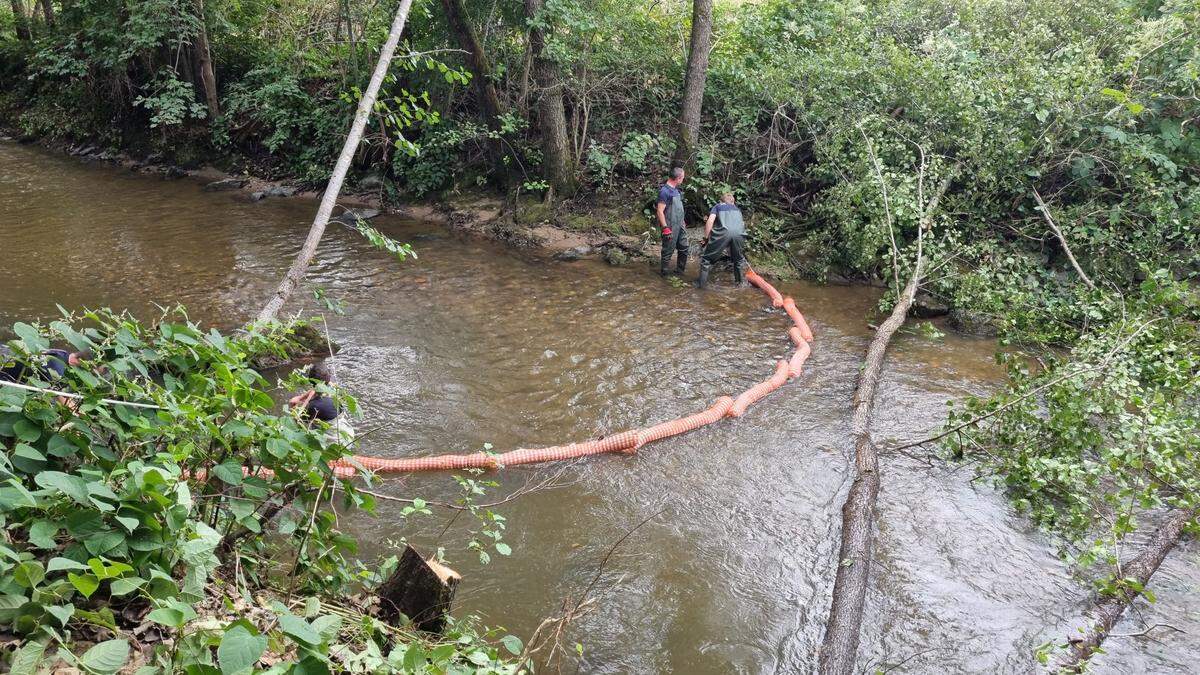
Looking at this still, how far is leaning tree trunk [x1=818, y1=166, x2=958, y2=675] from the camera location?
400 centimetres

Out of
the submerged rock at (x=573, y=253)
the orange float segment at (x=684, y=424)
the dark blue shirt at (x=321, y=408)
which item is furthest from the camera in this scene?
the submerged rock at (x=573, y=253)

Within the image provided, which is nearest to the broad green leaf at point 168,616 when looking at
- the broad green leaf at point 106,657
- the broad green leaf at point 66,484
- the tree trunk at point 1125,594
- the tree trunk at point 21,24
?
the broad green leaf at point 106,657

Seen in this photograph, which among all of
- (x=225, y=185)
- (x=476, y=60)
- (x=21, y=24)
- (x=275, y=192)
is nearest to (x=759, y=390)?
(x=476, y=60)

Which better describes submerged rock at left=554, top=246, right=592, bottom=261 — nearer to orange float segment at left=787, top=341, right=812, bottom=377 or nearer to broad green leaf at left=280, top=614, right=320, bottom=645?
orange float segment at left=787, top=341, right=812, bottom=377

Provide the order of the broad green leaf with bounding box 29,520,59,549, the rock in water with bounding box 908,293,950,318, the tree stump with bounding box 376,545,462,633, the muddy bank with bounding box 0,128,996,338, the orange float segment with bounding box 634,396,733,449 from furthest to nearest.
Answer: the muddy bank with bounding box 0,128,996,338 → the rock in water with bounding box 908,293,950,318 → the orange float segment with bounding box 634,396,733,449 → the tree stump with bounding box 376,545,462,633 → the broad green leaf with bounding box 29,520,59,549

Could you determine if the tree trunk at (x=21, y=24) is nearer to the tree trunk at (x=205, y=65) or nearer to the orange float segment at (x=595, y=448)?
the tree trunk at (x=205, y=65)

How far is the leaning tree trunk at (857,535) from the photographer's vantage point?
4.00 metres

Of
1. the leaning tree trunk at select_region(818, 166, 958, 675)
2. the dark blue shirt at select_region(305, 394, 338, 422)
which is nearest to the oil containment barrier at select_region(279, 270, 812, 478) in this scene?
the dark blue shirt at select_region(305, 394, 338, 422)

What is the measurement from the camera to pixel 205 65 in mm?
15617

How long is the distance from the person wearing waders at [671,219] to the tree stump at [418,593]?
7852 mm

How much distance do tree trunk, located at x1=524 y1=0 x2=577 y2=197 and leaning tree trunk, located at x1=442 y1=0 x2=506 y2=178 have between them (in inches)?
30.7

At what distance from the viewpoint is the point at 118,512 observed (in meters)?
2.25

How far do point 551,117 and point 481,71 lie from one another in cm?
144

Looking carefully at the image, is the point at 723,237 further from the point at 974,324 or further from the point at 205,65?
the point at 205,65
